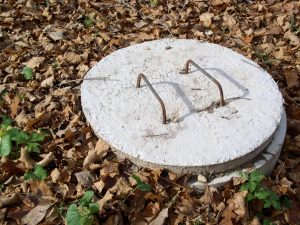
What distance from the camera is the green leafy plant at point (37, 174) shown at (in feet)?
7.86

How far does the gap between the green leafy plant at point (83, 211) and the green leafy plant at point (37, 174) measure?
0.31 meters

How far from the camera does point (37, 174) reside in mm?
2416

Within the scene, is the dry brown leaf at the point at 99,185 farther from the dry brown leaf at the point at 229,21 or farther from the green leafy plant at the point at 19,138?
the dry brown leaf at the point at 229,21

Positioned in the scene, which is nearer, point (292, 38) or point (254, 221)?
point (254, 221)

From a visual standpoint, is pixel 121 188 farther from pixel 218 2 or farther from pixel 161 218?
pixel 218 2

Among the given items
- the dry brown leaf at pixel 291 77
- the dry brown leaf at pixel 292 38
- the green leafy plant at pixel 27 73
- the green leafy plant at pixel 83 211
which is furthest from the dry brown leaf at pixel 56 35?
the dry brown leaf at pixel 292 38

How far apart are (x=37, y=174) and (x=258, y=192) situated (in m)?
1.27

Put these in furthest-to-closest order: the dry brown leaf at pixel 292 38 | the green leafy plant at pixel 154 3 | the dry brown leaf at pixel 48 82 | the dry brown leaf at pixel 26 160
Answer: the green leafy plant at pixel 154 3 → the dry brown leaf at pixel 292 38 → the dry brown leaf at pixel 48 82 → the dry brown leaf at pixel 26 160

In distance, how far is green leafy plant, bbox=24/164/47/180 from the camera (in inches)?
94.3

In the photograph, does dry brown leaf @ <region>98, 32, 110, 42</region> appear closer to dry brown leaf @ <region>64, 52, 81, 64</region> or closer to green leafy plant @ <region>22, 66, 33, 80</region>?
dry brown leaf @ <region>64, 52, 81, 64</region>

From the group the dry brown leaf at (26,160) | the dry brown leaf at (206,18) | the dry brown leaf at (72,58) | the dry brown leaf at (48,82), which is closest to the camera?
the dry brown leaf at (26,160)

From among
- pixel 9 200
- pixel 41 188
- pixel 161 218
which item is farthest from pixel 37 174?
pixel 161 218

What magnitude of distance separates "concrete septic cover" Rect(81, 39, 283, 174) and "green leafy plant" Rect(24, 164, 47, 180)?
0.39 metres

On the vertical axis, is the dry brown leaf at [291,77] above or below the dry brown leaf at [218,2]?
below
